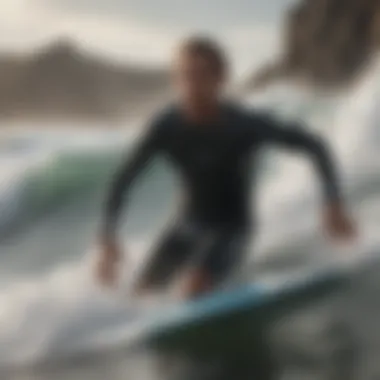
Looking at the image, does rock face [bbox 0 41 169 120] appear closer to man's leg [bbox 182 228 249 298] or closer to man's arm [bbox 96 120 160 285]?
man's arm [bbox 96 120 160 285]

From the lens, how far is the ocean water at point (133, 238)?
0.85 metres

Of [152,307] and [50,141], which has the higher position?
[50,141]

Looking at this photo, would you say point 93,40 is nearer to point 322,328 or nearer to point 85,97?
point 85,97

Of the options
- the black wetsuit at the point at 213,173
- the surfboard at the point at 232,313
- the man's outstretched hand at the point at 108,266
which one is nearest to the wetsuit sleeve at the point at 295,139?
the black wetsuit at the point at 213,173

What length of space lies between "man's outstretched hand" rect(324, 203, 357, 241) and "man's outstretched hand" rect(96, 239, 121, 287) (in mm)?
237

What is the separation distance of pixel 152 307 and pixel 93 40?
308 millimetres

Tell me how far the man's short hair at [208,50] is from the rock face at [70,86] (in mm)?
40

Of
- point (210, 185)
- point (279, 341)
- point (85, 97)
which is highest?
point (85, 97)

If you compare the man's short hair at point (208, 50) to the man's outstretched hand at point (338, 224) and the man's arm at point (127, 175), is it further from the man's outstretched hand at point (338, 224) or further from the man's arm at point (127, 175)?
the man's outstretched hand at point (338, 224)

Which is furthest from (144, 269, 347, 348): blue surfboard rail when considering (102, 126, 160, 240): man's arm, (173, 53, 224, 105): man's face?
(173, 53, 224, 105): man's face

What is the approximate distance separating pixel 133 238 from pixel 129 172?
0.07m

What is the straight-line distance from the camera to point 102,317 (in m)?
0.85

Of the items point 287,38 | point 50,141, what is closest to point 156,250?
point 50,141

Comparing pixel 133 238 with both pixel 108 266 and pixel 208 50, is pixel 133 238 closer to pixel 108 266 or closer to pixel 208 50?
pixel 108 266
